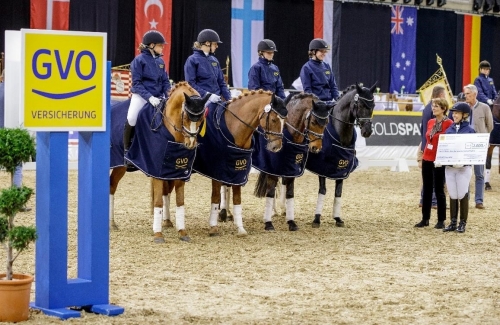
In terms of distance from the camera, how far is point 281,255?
890 cm

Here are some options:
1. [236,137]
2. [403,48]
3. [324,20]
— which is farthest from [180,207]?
[403,48]

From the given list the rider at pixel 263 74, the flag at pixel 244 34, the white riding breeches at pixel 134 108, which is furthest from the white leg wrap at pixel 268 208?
the flag at pixel 244 34

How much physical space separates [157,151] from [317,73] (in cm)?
280

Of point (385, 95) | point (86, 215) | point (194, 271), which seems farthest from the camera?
point (385, 95)

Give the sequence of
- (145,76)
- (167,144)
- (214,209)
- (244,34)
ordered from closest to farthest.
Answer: (167,144) < (145,76) < (214,209) < (244,34)

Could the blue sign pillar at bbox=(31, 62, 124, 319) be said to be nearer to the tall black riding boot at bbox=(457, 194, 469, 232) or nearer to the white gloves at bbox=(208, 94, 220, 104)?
the white gloves at bbox=(208, 94, 220, 104)

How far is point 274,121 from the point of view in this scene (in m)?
9.84

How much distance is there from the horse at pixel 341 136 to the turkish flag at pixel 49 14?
11197mm

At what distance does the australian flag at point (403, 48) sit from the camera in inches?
1066

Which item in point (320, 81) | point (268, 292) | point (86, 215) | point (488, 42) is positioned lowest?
point (268, 292)

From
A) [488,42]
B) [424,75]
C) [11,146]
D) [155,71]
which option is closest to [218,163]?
[155,71]

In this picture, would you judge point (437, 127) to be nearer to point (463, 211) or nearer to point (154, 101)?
point (463, 211)

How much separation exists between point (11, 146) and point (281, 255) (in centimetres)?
387

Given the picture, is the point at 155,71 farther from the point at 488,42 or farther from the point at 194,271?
the point at 488,42
